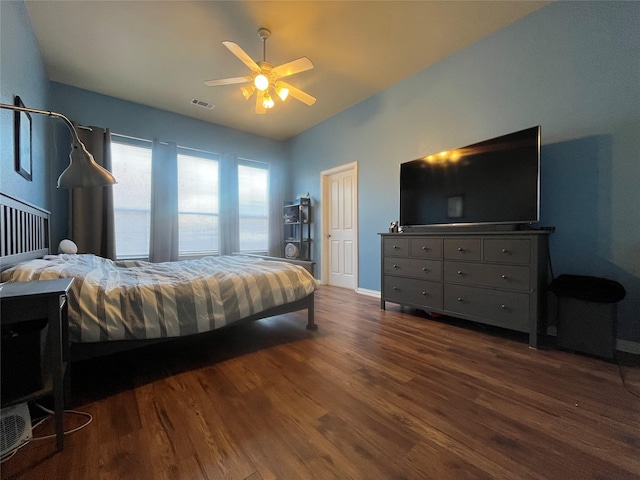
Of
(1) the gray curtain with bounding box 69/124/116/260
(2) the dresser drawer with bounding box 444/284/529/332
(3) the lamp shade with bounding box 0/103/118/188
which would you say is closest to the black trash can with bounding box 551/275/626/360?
(2) the dresser drawer with bounding box 444/284/529/332

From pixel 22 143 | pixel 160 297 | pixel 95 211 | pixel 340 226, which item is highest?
pixel 22 143

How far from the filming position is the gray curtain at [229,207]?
452 centimetres

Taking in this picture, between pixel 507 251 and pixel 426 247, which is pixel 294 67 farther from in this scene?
pixel 507 251

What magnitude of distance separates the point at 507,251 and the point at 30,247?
3.82 m

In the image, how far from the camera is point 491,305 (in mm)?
2199

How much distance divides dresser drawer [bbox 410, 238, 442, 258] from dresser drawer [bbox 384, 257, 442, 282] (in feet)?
0.20

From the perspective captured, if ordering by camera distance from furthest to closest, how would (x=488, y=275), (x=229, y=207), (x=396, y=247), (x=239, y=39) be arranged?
(x=229, y=207)
(x=396, y=247)
(x=239, y=39)
(x=488, y=275)

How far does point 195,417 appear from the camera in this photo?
1242 millimetres

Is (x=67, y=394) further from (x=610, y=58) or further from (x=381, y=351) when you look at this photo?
(x=610, y=58)

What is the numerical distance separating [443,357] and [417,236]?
1.26m

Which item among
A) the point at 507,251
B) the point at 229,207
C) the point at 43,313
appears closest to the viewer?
the point at 43,313

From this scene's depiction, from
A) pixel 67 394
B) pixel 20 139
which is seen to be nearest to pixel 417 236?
pixel 67 394

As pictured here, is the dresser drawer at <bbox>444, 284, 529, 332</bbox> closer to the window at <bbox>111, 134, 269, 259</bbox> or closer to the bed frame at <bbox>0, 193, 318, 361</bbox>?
the bed frame at <bbox>0, 193, 318, 361</bbox>

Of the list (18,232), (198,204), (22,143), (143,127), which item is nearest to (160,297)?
(18,232)
